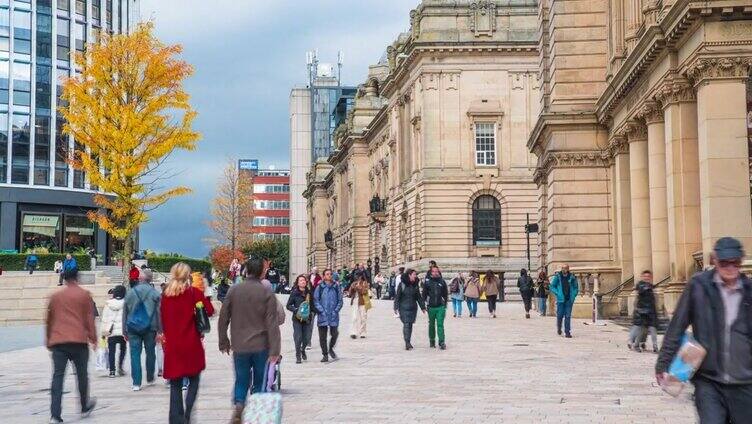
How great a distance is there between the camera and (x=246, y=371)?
34.6ft

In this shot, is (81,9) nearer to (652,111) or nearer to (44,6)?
(44,6)

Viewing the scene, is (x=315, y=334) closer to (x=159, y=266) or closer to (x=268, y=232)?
(x=159, y=266)

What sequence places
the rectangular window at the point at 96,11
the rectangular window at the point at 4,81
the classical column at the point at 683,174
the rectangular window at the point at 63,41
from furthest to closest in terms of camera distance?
the rectangular window at the point at 96,11 → the rectangular window at the point at 63,41 → the rectangular window at the point at 4,81 → the classical column at the point at 683,174

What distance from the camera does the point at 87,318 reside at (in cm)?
1217

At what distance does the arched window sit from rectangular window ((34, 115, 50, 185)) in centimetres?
2756

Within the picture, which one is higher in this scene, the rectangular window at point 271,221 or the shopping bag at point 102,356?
the rectangular window at point 271,221

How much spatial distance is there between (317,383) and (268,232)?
6462 inches

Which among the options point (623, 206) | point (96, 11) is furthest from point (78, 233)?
point (623, 206)

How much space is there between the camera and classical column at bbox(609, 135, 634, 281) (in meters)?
32.7

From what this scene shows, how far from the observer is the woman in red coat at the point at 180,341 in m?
10.4

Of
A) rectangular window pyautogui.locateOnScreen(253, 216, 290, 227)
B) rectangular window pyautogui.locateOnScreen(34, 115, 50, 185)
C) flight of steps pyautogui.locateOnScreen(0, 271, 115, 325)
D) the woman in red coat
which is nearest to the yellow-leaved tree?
flight of steps pyautogui.locateOnScreen(0, 271, 115, 325)

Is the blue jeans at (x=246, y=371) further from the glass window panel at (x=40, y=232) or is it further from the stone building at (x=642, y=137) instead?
the glass window panel at (x=40, y=232)

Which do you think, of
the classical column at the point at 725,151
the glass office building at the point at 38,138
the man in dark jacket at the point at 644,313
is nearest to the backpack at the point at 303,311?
the man in dark jacket at the point at 644,313

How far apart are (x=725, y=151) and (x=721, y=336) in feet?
57.6
